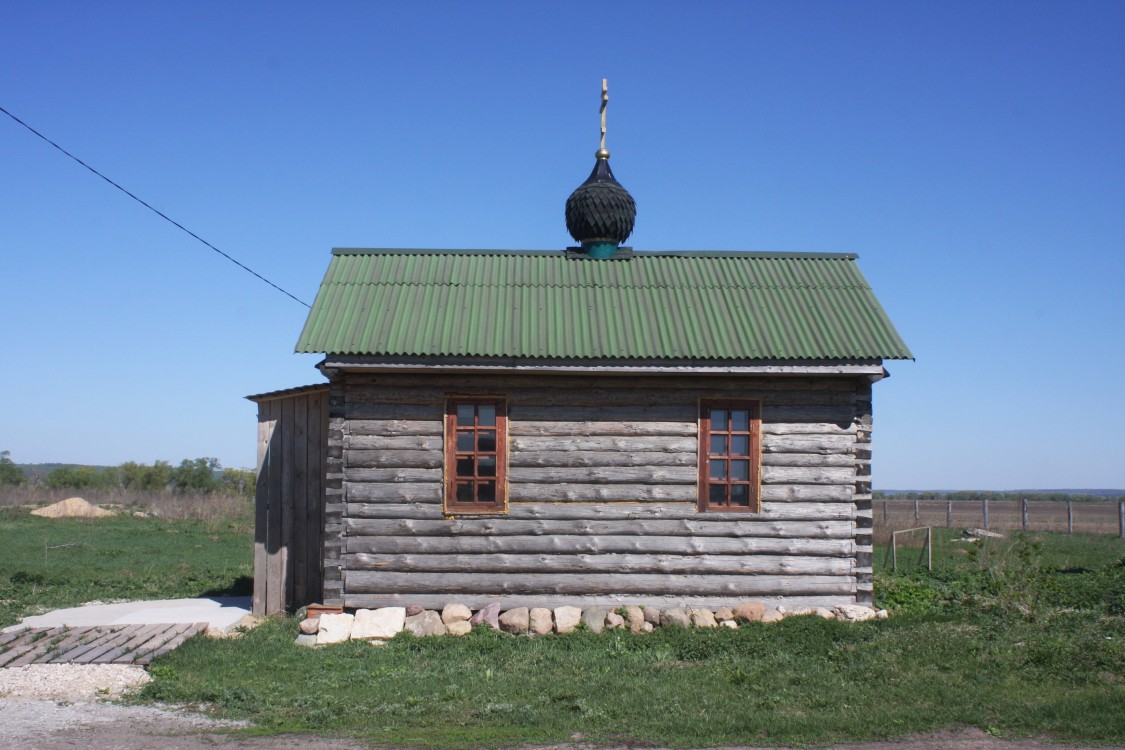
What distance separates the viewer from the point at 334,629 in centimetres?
1202

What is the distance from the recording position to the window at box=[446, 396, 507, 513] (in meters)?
12.7

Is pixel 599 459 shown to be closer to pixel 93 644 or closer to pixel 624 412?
pixel 624 412

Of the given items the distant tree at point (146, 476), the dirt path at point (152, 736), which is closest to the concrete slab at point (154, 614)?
the dirt path at point (152, 736)

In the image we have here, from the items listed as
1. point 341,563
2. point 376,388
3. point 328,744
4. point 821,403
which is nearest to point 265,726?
point 328,744

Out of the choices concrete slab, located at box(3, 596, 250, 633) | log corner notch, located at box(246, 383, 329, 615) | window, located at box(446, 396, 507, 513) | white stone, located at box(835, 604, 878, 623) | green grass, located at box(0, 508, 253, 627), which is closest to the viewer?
white stone, located at box(835, 604, 878, 623)

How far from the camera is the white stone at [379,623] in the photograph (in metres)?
12.0

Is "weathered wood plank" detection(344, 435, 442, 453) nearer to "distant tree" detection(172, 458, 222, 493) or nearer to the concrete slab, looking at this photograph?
the concrete slab

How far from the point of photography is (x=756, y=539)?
12.8 m

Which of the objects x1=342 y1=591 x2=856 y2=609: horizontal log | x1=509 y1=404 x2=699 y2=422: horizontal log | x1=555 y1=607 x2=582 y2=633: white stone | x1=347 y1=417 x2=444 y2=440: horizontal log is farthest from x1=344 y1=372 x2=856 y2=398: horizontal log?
x1=555 y1=607 x2=582 y2=633: white stone

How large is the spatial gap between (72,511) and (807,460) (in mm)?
28246

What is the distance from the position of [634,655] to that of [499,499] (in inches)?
111

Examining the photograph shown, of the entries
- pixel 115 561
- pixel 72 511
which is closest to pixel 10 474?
pixel 72 511

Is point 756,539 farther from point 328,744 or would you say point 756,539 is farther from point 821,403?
point 328,744

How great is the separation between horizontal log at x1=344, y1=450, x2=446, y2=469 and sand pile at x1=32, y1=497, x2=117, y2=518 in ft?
76.9
